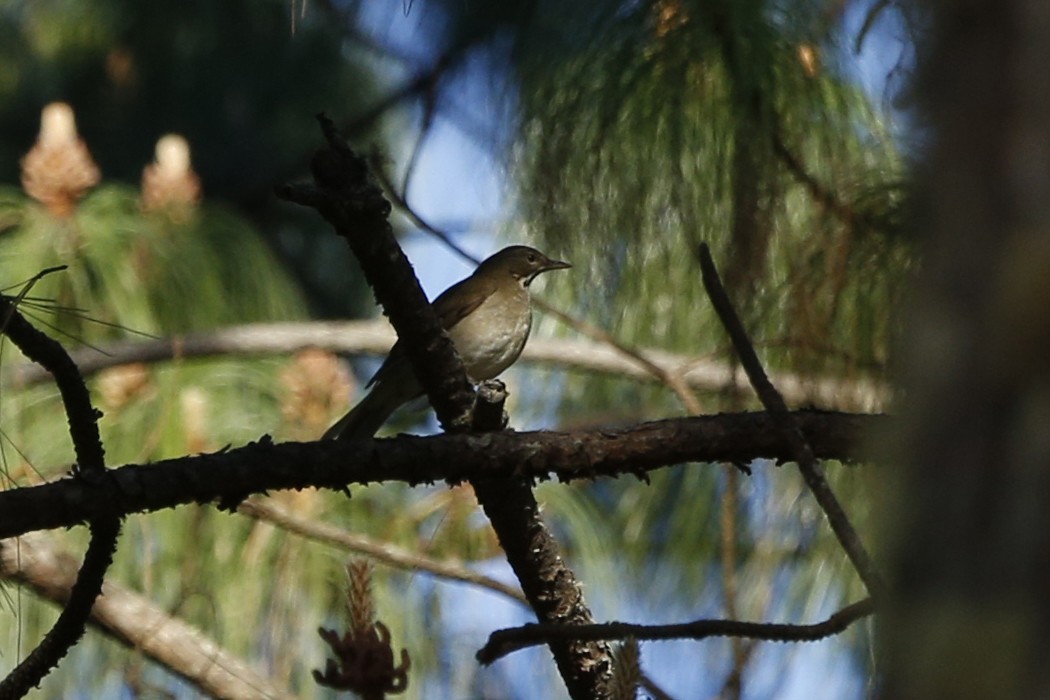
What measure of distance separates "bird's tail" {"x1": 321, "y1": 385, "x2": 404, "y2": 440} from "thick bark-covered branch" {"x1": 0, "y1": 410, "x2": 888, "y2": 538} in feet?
5.10

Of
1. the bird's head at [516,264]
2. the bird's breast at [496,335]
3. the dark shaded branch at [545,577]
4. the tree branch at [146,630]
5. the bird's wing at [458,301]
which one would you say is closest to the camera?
the dark shaded branch at [545,577]

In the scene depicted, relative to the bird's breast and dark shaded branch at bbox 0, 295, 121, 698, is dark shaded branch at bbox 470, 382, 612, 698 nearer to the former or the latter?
dark shaded branch at bbox 0, 295, 121, 698

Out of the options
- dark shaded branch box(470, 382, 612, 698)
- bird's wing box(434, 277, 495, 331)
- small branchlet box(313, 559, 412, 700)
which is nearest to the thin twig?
dark shaded branch box(470, 382, 612, 698)

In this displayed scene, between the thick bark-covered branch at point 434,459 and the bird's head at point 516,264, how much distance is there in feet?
6.48

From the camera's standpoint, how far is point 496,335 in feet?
12.7

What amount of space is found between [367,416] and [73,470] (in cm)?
187

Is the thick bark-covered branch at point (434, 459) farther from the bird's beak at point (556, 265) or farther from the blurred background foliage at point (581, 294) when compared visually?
the bird's beak at point (556, 265)

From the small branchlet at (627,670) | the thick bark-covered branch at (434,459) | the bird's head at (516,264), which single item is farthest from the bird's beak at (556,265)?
the small branchlet at (627,670)

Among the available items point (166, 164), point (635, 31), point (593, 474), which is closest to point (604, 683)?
point (593, 474)

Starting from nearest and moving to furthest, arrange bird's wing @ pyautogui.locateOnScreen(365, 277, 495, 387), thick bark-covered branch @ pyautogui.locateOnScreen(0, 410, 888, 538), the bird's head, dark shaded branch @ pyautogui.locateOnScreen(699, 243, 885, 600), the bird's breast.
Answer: dark shaded branch @ pyautogui.locateOnScreen(699, 243, 885, 600) < thick bark-covered branch @ pyautogui.locateOnScreen(0, 410, 888, 538) < the bird's breast < the bird's head < bird's wing @ pyautogui.locateOnScreen(365, 277, 495, 387)

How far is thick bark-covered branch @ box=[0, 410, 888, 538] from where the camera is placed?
1686 mm

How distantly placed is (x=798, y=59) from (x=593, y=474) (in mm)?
1033

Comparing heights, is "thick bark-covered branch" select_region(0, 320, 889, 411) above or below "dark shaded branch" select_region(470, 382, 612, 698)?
above

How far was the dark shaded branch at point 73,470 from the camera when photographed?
5.55 feet
